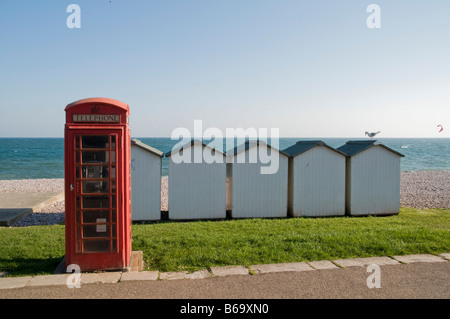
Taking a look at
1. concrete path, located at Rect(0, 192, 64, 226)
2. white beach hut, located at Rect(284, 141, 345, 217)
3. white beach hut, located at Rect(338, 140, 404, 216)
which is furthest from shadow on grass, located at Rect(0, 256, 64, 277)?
white beach hut, located at Rect(338, 140, 404, 216)

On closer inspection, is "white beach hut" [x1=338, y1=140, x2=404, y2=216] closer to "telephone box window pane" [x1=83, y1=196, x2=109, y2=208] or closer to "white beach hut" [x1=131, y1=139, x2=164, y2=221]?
"white beach hut" [x1=131, y1=139, x2=164, y2=221]

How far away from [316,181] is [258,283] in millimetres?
7362

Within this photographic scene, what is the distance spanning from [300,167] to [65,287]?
8317 mm

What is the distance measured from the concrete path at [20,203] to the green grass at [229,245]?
8.16 ft

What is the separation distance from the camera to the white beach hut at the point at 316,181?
11914mm

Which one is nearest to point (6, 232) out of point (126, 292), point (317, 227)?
point (126, 292)

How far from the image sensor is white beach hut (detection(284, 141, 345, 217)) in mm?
11914

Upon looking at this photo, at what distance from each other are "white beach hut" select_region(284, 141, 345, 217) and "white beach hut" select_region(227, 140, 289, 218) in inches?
12.6

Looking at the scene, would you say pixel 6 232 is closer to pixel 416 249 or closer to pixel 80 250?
pixel 80 250

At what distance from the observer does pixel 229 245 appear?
691 centimetres

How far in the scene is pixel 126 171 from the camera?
19.3ft

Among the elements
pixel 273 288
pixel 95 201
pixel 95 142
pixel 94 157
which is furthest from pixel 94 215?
pixel 273 288

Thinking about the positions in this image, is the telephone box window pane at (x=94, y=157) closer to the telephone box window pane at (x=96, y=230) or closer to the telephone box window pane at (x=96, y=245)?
the telephone box window pane at (x=96, y=230)

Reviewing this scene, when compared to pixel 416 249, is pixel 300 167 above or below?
above
